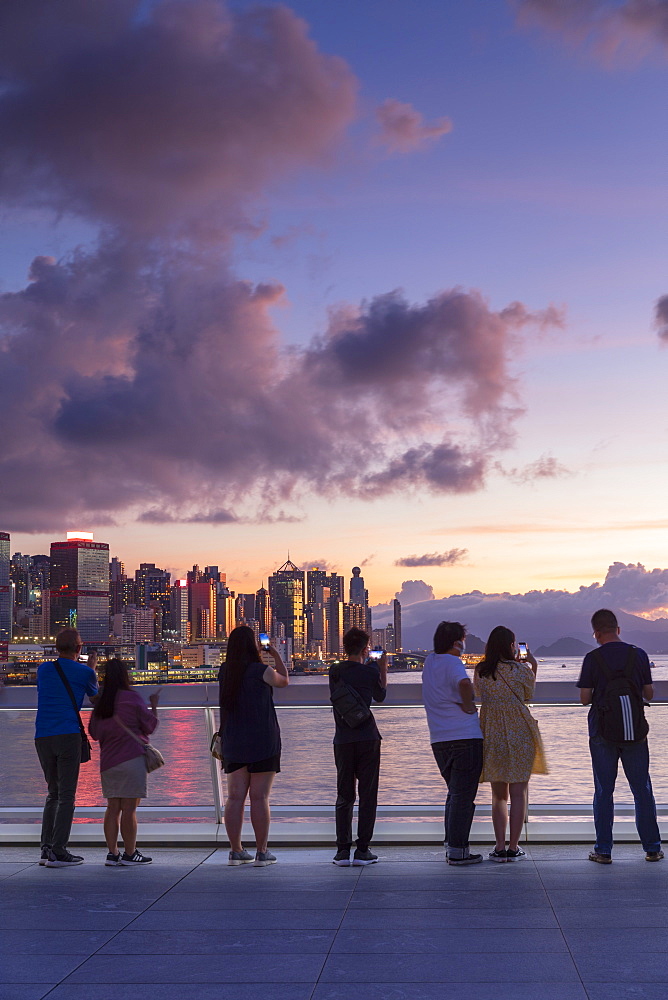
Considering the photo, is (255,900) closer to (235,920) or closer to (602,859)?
(235,920)

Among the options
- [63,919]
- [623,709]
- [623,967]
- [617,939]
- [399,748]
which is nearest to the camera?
[623,967]

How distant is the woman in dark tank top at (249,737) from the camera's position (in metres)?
7.82

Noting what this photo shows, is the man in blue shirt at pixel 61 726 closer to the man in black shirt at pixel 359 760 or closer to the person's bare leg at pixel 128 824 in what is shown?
the person's bare leg at pixel 128 824

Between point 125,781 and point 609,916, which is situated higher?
point 125,781

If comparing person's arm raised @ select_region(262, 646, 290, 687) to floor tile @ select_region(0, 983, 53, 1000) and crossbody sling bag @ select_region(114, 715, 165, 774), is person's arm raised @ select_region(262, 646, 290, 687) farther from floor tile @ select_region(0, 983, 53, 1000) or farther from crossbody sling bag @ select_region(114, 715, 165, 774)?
floor tile @ select_region(0, 983, 53, 1000)

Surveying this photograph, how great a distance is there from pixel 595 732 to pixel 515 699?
25.0 inches

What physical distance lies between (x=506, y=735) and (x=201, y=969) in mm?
3429

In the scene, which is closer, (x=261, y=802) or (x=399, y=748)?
(x=261, y=802)

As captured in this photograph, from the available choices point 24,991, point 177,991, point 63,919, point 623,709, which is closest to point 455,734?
point 623,709

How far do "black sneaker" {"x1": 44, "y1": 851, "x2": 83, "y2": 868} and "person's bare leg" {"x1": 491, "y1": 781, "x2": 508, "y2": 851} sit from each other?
3198mm

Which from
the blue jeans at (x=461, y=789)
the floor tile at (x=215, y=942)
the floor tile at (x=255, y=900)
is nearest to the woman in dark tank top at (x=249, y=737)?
the floor tile at (x=255, y=900)

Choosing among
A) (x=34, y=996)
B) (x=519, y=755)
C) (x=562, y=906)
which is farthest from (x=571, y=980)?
(x=519, y=755)

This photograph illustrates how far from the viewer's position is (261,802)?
784 cm

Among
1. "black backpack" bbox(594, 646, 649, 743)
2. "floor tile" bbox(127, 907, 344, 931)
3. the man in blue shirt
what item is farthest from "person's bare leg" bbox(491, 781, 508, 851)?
the man in blue shirt
